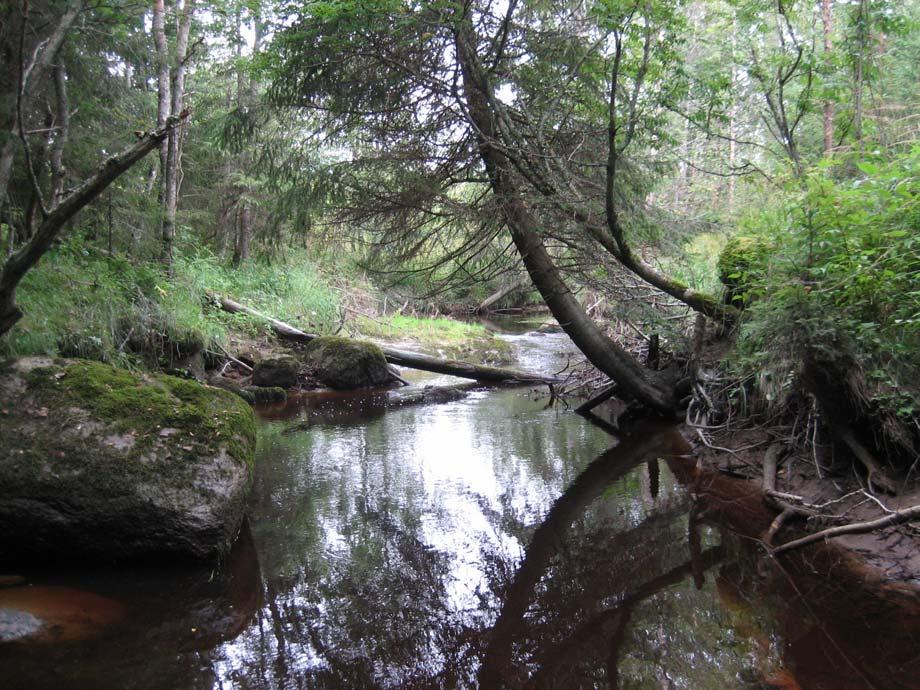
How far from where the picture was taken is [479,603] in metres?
3.75

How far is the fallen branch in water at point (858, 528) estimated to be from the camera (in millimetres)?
3729

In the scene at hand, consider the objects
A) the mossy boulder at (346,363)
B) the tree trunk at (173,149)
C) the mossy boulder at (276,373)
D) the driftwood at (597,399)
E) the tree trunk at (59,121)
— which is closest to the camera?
the tree trunk at (59,121)

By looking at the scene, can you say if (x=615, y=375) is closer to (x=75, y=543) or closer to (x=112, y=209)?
(x=75, y=543)

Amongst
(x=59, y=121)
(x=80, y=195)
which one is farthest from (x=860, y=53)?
(x=59, y=121)

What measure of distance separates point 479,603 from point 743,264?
499 cm

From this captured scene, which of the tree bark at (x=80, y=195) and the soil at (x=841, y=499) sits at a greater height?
the tree bark at (x=80, y=195)

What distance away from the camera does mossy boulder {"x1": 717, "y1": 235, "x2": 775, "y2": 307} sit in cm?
510

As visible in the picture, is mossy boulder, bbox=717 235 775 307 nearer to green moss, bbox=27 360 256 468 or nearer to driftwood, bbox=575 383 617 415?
driftwood, bbox=575 383 617 415

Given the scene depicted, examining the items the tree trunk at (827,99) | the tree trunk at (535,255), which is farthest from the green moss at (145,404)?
the tree trunk at (827,99)

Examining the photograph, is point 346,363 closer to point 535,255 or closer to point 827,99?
point 535,255

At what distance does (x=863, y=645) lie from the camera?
127 inches

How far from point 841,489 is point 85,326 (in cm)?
785

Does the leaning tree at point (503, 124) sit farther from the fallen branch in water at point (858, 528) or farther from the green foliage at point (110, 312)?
the fallen branch in water at point (858, 528)

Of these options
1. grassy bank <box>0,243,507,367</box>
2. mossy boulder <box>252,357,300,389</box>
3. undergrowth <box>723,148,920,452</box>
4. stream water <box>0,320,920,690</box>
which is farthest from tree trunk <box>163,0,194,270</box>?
undergrowth <box>723,148,920,452</box>
